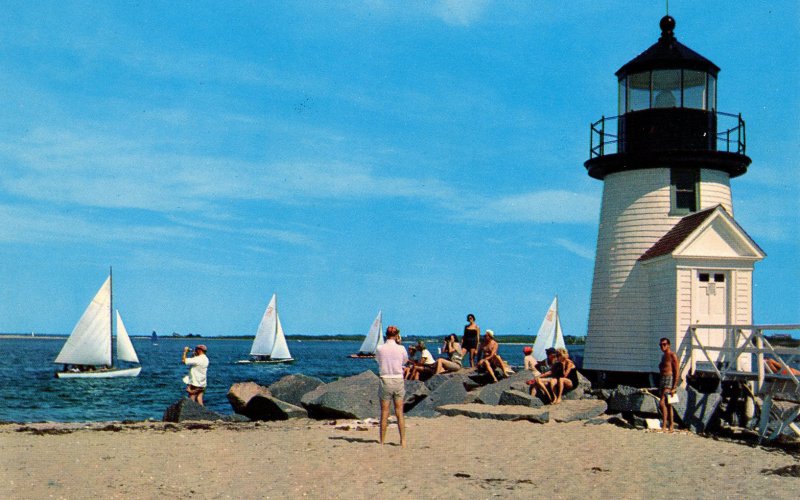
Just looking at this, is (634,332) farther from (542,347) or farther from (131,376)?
(131,376)

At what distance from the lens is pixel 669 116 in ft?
67.8

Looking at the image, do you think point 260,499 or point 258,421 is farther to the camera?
point 258,421

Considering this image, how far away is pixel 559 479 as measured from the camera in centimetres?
1116

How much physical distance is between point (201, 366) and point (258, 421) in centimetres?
160

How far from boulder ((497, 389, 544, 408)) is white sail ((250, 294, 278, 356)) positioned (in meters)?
63.7

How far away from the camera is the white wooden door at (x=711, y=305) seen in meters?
19.2

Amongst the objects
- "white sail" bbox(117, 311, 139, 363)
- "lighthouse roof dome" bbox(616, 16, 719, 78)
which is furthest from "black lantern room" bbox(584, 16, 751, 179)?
"white sail" bbox(117, 311, 139, 363)

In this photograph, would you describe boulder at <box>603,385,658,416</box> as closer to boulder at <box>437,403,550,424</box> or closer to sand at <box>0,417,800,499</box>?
sand at <box>0,417,800,499</box>

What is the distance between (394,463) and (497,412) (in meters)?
5.14

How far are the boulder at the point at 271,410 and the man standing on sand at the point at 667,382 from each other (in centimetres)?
707

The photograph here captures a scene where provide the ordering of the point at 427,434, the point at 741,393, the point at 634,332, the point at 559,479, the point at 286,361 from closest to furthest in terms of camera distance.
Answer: the point at 559,479 → the point at 427,434 → the point at 741,393 → the point at 634,332 → the point at 286,361

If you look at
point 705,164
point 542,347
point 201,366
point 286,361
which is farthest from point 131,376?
point 705,164

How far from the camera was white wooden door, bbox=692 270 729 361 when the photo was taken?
19.2 metres

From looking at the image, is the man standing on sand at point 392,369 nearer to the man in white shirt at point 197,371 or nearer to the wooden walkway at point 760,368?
the man in white shirt at point 197,371
